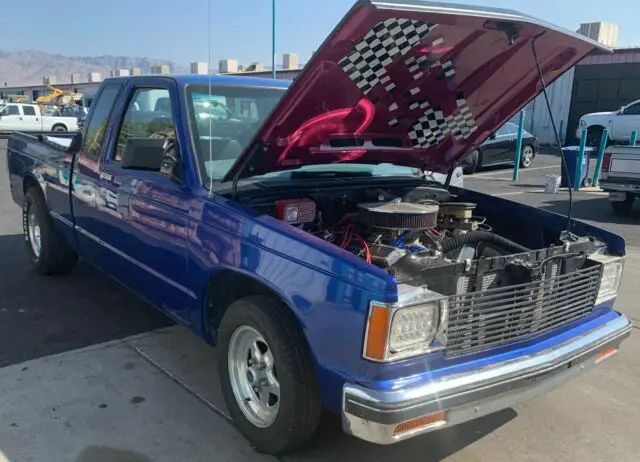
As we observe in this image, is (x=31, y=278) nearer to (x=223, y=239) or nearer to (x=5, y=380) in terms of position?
(x=5, y=380)

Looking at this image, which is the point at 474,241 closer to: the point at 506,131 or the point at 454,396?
the point at 454,396

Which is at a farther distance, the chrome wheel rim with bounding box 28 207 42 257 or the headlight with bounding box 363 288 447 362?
the chrome wheel rim with bounding box 28 207 42 257

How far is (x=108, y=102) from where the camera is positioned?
430cm

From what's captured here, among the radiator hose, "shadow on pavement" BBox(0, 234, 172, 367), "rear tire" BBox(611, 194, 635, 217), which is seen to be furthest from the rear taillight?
"shadow on pavement" BBox(0, 234, 172, 367)

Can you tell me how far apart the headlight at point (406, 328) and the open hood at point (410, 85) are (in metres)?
1.15

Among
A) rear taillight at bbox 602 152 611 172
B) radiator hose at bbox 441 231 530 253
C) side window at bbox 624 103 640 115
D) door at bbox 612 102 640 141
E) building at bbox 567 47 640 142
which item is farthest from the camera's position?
building at bbox 567 47 640 142

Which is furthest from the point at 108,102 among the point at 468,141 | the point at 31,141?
the point at 468,141

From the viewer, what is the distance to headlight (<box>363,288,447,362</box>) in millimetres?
2197

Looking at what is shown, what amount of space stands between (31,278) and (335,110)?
12.6 ft

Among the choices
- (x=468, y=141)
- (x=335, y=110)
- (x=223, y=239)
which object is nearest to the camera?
(x=223, y=239)

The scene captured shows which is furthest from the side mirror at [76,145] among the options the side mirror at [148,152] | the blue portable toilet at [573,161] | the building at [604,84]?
the building at [604,84]

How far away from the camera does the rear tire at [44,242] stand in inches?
207

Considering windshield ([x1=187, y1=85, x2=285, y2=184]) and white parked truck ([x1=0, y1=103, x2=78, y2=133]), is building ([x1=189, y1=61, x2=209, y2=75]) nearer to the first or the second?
windshield ([x1=187, y1=85, x2=285, y2=184])

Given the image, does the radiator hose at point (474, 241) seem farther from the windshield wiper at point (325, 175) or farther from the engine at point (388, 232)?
the windshield wiper at point (325, 175)
